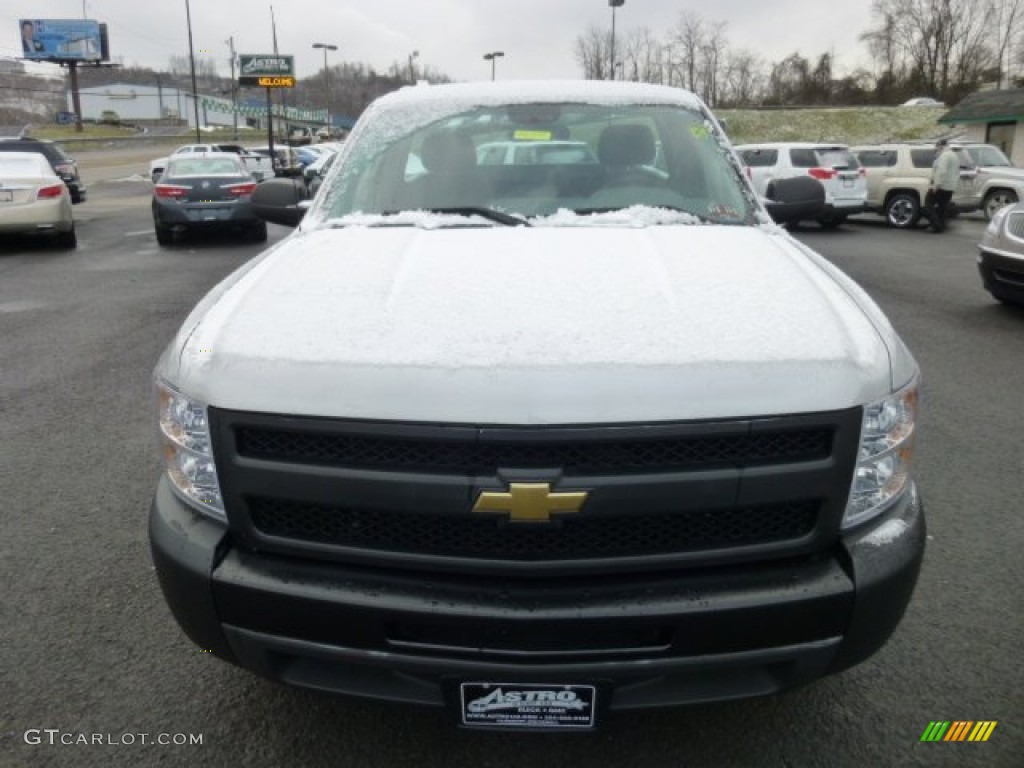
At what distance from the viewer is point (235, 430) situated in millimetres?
1987

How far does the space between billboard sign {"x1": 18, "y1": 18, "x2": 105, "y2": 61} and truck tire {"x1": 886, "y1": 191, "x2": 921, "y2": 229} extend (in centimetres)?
8898

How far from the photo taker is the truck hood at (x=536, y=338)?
74.3 inches

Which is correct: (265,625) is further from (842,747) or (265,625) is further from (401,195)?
(401,195)

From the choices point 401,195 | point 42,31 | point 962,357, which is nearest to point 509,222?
point 401,195

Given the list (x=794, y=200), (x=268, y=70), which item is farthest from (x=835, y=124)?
(x=794, y=200)

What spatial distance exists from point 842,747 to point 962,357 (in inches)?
216

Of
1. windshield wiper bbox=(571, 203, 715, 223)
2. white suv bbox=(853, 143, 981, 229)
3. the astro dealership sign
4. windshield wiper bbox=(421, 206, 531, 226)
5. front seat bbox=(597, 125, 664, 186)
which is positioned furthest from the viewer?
the astro dealership sign

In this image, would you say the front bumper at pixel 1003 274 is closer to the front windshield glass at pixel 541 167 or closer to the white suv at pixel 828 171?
the front windshield glass at pixel 541 167

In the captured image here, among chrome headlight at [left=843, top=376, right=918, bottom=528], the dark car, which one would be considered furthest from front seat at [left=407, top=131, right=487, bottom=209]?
the dark car

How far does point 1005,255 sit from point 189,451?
828 cm

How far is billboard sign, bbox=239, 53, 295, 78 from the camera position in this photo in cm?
4197

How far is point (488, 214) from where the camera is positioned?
3127 mm

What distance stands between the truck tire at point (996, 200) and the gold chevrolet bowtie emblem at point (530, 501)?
1871cm

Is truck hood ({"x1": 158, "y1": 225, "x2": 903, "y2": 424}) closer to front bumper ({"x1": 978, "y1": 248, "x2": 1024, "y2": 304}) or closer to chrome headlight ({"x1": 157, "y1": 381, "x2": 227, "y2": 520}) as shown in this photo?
chrome headlight ({"x1": 157, "y1": 381, "x2": 227, "y2": 520})
